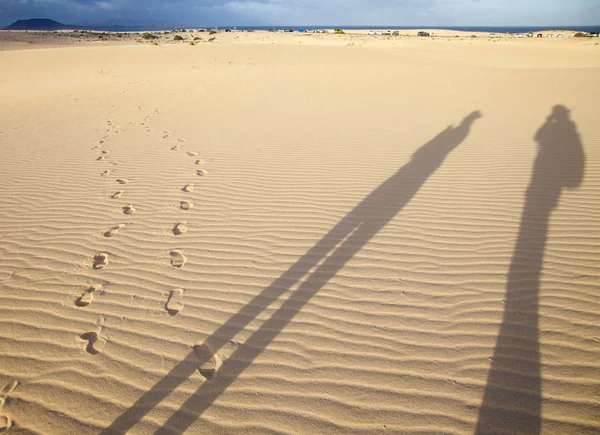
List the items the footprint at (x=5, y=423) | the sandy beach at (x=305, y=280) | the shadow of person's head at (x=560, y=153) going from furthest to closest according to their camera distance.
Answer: the shadow of person's head at (x=560, y=153) → the sandy beach at (x=305, y=280) → the footprint at (x=5, y=423)

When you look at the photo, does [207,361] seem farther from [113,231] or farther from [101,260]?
[113,231]

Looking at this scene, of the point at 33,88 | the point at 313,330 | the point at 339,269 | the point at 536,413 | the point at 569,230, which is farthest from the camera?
the point at 33,88

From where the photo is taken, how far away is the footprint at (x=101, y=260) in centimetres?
308

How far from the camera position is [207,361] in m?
2.19

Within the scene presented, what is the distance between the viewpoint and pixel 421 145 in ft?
19.1

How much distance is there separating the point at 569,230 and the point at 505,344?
1953 millimetres

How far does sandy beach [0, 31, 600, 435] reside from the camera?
1.96m

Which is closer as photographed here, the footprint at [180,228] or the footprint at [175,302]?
the footprint at [175,302]

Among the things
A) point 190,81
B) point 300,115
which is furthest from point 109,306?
point 190,81

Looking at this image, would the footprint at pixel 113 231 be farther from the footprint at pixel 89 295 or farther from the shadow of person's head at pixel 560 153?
the shadow of person's head at pixel 560 153

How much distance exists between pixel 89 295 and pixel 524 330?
3.48m

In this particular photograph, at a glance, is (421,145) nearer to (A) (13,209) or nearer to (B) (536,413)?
→ (B) (536,413)

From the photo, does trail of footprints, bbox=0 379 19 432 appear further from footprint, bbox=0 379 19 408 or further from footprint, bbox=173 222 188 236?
footprint, bbox=173 222 188 236

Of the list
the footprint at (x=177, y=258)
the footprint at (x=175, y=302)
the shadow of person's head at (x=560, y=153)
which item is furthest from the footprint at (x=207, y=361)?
the shadow of person's head at (x=560, y=153)
